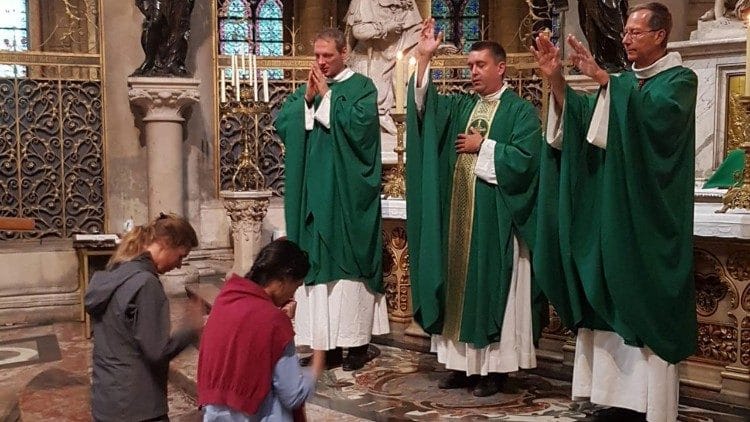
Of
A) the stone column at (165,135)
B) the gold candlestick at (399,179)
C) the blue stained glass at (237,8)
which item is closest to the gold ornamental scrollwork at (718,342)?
the gold candlestick at (399,179)

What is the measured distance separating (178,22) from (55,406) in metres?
3.78

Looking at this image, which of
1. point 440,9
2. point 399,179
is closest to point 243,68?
point 399,179

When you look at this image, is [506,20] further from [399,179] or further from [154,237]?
[154,237]

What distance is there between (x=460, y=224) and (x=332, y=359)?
1.20m

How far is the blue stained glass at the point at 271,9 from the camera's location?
37.1 ft

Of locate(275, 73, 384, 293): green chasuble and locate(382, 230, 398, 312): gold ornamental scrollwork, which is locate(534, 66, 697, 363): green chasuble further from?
locate(382, 230, 398, 312): gold ornamental scrollwork

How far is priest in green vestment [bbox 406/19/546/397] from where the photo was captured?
4.03 metres

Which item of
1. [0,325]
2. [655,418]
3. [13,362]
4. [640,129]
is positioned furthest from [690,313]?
[0,325]

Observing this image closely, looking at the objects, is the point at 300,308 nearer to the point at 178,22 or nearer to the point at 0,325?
the point at 0,325

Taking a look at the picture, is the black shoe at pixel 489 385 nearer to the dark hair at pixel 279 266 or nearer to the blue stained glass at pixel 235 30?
the dark hair at pixel 279 266

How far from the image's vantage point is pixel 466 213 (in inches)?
165

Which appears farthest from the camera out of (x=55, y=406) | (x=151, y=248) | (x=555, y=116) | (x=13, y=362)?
(x=13, y=362)

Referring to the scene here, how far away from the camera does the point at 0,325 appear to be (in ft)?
21.2

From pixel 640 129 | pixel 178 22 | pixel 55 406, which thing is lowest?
pixel 55 406
